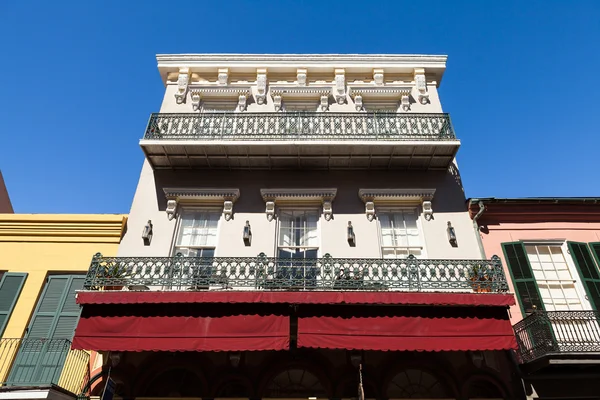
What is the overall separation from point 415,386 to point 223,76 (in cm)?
1163

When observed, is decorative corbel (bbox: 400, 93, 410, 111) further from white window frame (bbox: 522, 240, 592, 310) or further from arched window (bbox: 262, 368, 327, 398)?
arched window (bbox: 262, 368, 327, 398)

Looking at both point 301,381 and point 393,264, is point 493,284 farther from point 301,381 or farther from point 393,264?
point 301,381

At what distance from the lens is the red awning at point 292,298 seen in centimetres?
853

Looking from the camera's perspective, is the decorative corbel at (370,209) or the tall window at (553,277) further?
the decorative corbel at (370,209)

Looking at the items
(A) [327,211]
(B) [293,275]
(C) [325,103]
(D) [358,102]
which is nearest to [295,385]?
(B) [293,275]

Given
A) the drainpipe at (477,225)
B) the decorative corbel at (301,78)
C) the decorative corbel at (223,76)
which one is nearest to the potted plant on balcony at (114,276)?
the decorative corbel at (223,76)

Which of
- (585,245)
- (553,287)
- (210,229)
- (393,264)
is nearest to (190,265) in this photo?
(210,229)

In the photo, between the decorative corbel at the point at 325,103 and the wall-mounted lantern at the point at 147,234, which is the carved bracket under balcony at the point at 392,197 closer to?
the decorative corbel at the point at 325,103

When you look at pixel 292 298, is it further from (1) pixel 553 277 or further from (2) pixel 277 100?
(2) pixel 277 100

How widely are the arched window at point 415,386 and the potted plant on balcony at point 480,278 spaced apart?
2.35m

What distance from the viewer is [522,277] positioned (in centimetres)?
1033

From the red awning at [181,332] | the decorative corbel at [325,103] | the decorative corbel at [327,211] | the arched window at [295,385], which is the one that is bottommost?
the arched window at [295,385]

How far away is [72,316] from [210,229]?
4100mm

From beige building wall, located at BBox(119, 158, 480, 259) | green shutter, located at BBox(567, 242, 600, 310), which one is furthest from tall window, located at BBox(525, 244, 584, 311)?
beige building wall, located at BBox(119, 158, 480, 259)
